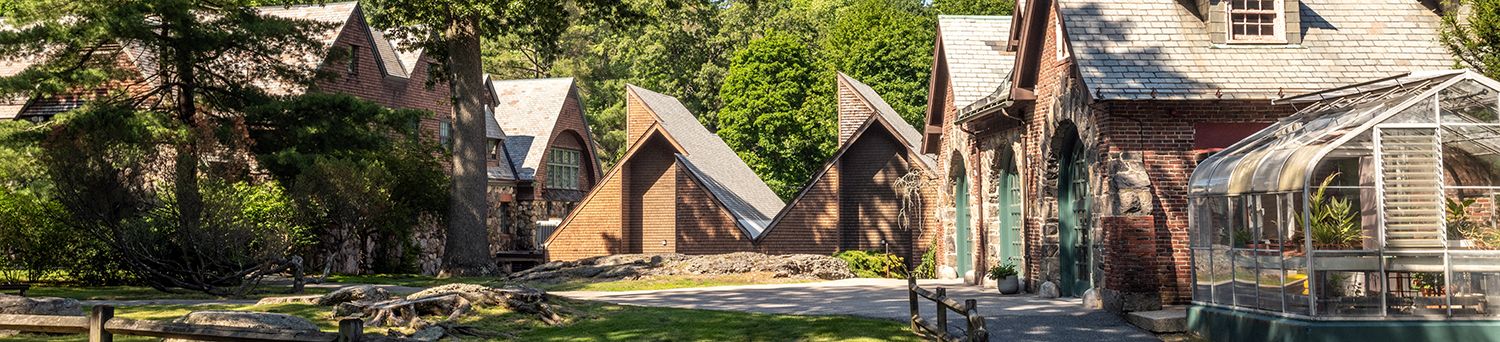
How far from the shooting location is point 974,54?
33688 mm

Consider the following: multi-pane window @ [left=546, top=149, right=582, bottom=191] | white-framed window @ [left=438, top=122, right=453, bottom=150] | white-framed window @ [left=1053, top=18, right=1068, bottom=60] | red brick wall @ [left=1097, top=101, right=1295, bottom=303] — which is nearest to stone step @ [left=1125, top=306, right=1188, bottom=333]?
red brick wall @ [left=1097, top=101, right=1295, bottom=303]

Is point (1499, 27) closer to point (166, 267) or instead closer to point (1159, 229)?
point (1159, 229)

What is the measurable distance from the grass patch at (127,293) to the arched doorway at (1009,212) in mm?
12874

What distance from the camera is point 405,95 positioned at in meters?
48.2

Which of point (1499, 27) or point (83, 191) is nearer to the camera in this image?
point (1499, 27)

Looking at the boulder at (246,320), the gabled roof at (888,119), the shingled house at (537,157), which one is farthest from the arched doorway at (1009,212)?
the shingled house at (537,157)

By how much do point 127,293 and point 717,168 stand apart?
79.2 feet

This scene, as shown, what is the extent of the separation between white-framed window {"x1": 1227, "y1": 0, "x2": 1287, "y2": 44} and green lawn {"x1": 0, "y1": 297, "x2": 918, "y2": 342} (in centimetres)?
755

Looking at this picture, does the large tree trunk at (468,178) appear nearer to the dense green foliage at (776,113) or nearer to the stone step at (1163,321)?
the stone step at (1163,321)

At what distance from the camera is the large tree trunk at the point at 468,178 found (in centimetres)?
3450

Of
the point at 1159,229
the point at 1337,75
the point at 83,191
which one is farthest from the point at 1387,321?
the point at 83,191

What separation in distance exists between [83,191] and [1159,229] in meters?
16.4

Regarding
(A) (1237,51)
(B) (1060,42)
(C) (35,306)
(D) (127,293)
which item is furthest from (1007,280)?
(C) (35,306)

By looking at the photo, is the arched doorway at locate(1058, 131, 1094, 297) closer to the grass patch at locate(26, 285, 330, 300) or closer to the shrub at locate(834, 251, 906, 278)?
the grass patch at locate(26, 285, 330, 300)
